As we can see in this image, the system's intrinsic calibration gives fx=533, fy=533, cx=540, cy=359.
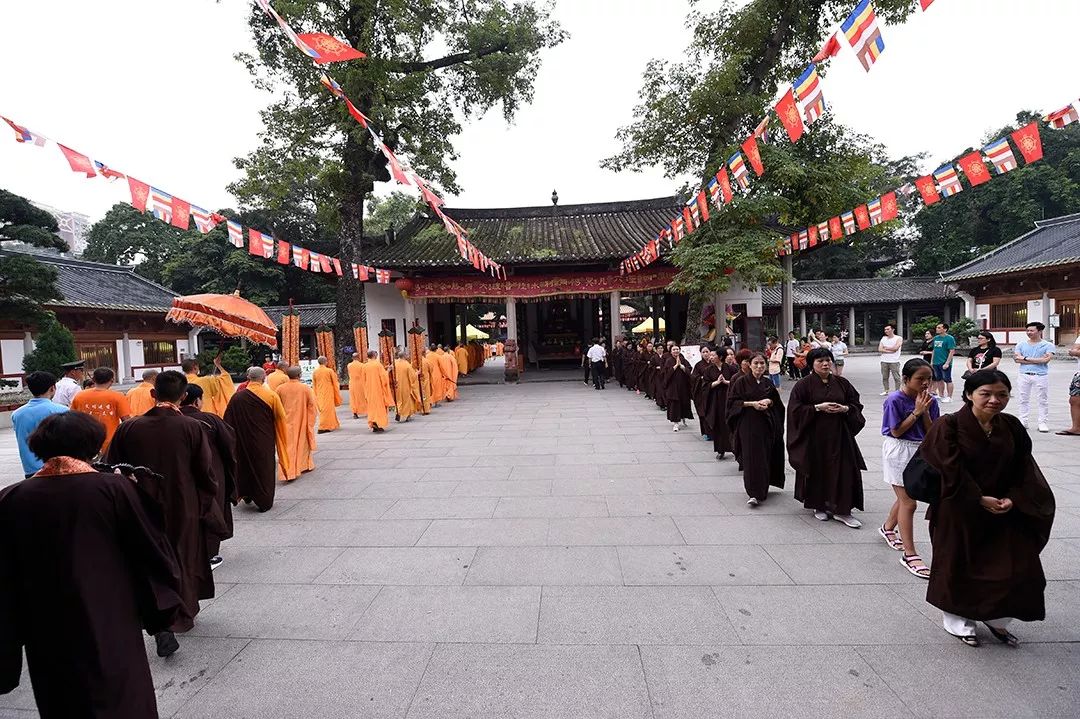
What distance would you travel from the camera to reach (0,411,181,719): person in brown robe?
6.48ft

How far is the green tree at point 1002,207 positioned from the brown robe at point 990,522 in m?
32.3

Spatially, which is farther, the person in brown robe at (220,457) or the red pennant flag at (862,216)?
the red pennant flag at (862,216)

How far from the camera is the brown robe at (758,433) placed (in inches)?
204

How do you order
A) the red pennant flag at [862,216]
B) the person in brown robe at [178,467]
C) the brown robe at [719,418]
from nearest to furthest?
the person in brown robe at [178,467] → the brown robe at [719,418] → the red pennant flag at [862,216]

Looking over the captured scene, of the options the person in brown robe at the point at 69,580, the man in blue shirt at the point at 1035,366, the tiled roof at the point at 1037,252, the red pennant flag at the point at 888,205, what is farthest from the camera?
the tiled roof at the point at 1037,252

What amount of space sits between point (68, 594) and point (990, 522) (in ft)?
13.5

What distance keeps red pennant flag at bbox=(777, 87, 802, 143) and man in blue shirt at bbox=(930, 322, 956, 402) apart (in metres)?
5.96

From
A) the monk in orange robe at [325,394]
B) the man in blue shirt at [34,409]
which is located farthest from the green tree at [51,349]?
the man in blue shirt at [34,409]

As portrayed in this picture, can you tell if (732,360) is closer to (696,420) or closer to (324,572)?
(696,420)

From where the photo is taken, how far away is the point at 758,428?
525 centimetres

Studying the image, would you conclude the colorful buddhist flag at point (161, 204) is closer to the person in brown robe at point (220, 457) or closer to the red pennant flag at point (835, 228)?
the person in brown robe at point (220, 457)

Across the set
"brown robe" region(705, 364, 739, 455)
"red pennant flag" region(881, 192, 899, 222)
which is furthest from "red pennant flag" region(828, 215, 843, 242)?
"brown robe" region(705, 364, 739, 455)

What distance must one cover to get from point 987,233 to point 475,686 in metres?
40.3

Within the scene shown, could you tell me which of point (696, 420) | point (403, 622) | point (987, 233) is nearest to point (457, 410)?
point (696, 420)
